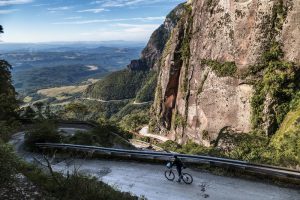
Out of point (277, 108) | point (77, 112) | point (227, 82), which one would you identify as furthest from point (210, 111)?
point (77, 112)

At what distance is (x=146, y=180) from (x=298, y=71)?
35.5 meters

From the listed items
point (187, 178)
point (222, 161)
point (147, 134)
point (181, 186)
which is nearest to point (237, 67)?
point (222, 161)

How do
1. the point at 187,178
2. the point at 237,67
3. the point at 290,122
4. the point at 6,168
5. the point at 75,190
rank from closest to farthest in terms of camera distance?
the point at 75,190 → the point at 6,168 → the point at 187,178 → the point at 290,122 → the point at 237,67

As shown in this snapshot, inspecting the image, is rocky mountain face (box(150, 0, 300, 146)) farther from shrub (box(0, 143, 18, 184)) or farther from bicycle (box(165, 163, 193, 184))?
shrub (box(0, 143, 18, 184))

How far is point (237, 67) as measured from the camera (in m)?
55.1

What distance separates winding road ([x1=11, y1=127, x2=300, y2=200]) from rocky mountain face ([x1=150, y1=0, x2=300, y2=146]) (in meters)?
31.4

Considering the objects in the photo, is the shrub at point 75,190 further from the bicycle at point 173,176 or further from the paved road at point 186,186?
the bicycle at point 173,176

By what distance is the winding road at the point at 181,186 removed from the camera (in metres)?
14.4

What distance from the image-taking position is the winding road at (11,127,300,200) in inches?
567

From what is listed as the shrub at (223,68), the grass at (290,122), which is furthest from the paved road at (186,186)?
the shrub at (223,68)

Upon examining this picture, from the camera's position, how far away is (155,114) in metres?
99.6

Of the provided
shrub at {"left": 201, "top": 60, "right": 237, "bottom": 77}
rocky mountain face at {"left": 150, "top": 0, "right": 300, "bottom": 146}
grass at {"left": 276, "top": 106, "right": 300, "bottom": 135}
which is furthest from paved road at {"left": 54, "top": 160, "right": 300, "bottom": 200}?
shrub at {"left": 201, "top": 60, "right": 237, "bottom": 77}

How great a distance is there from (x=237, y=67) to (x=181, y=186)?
41644 millimetres

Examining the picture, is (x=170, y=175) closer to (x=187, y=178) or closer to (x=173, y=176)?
(x=173, y=176)
